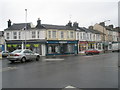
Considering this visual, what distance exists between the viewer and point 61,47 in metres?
36.7

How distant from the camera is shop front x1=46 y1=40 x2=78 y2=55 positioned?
34.7 metres

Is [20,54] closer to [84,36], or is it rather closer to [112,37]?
[84,36]

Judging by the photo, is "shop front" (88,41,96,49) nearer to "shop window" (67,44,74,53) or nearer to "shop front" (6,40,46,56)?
"shop window" (67,44,74,53)

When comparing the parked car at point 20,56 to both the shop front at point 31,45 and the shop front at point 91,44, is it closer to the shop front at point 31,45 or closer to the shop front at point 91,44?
the shop front at point 31,45

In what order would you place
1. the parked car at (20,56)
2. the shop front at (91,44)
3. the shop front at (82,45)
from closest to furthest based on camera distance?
the parked car at (20,56) → the shop front at (82,45) → the shop front at (91,44)

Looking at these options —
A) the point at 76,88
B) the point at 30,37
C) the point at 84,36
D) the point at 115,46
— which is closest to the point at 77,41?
the point at 84,36

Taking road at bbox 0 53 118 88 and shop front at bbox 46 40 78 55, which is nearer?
road at bbox 0 53 118 88

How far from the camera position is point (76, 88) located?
611 centimetres

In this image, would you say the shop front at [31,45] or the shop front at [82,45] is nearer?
the shop front at [31,45]

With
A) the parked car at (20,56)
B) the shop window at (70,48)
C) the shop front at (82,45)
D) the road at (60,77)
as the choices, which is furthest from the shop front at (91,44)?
the road at (60,77)

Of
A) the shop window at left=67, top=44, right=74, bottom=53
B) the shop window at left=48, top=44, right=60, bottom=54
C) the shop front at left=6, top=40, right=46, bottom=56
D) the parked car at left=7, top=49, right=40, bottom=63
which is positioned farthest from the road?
the shop window at left=67, top=44, right=74, bottom=53

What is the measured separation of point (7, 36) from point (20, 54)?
794 inches

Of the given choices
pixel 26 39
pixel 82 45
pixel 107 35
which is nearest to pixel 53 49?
pixel 26 39

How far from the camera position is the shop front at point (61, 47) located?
34744 mm
